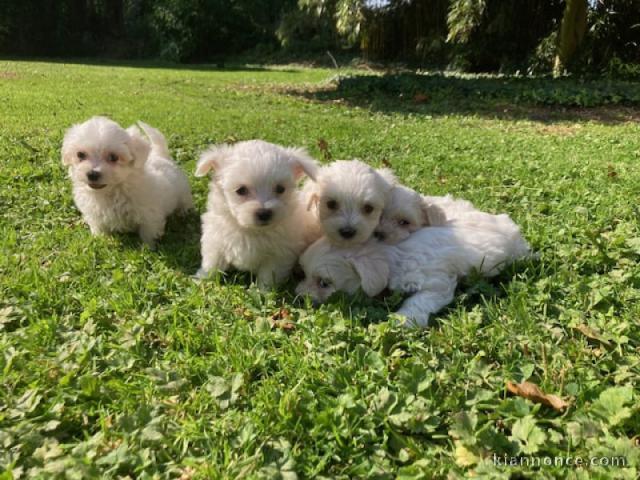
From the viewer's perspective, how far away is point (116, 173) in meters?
3.99

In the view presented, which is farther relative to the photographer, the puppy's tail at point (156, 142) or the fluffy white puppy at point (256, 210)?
the puppy's tail at point (156, 142)

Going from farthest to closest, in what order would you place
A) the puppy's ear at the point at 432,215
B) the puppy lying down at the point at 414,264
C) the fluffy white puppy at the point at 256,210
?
the puppy's ear at the point at 432,215, the fluffy white puppy at the point at 256,210, the puppy lying down at the point at 414,264

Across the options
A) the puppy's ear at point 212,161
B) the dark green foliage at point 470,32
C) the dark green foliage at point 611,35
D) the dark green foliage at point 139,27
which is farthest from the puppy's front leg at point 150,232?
the dark green foliage at point 139,27

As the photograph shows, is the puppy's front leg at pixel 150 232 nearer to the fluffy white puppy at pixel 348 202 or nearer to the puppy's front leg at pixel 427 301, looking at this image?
the fluffy white puppy at pixel 348 202

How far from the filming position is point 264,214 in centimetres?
317

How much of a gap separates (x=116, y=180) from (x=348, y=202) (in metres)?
1.93

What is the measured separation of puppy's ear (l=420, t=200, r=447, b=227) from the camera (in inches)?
146

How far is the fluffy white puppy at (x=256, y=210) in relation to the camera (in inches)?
128

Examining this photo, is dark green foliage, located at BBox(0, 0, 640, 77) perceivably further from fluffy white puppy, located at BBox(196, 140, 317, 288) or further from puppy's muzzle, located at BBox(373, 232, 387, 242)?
puppy's muzzle, located at BBox(373, 232, 387, 242)

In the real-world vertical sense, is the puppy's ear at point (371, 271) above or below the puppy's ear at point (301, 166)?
below

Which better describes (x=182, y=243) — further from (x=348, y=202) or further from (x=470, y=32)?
(x=470, y=32)

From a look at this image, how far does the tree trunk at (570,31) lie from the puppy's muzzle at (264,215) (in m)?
16.5

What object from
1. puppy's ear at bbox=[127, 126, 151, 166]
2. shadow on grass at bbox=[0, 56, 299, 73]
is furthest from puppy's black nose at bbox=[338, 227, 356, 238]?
shadow on grass at bbox=[0, 56, 299, 73]

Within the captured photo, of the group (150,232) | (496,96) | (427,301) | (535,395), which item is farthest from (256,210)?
(496,96)
